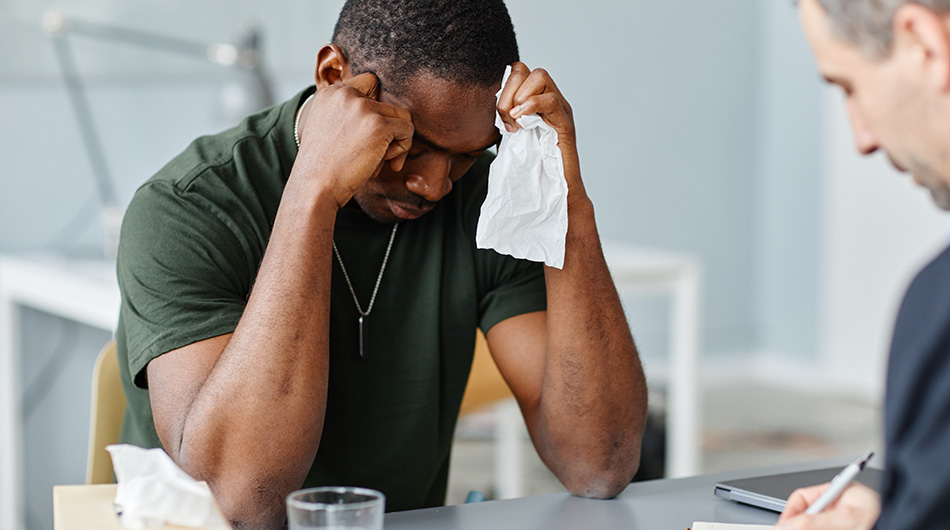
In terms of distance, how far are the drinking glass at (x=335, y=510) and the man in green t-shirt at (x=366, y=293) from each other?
0.90 feet

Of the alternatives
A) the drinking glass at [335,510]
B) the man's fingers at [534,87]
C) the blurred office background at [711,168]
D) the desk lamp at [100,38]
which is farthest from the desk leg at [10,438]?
the drinking glass at [335,510]

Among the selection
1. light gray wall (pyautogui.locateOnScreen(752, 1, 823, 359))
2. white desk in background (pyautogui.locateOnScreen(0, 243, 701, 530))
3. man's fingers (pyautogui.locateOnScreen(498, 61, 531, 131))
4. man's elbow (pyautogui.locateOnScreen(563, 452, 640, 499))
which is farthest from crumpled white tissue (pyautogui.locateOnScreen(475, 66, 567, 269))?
light gray wall (pyautogui.locateOnScreen(752, 1, 823, 359))

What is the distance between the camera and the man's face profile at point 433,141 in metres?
1.12

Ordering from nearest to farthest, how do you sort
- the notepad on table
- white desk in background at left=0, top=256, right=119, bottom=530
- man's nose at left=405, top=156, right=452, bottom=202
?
the notepad on table → man's nose at left=405, top=156, right=452, bottom=202 → white desk in background at left=0, top=256, right=119, bottom=530

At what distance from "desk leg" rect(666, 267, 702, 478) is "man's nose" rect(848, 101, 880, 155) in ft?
5.86

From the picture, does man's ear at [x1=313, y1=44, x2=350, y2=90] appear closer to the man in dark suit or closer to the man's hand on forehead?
the man's hand on forehead

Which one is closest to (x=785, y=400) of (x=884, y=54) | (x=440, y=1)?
(x=440, y=1)

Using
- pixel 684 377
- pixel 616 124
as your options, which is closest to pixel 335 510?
pixel 684 377

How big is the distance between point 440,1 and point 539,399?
49cm

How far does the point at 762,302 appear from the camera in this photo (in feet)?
14.8

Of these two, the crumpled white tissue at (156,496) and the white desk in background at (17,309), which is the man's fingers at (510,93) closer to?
the crumpled white tissue at (156,496)

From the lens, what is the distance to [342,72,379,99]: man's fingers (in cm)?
113

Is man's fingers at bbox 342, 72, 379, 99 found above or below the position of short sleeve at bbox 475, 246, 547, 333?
above

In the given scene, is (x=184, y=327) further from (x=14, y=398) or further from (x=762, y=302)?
(x=762, y=302)
